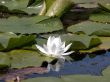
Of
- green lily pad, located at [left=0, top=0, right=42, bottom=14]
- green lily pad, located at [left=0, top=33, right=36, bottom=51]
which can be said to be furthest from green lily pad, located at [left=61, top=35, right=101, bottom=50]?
green lily pad, located at [left=0, top=0, right=42, bottom=14]

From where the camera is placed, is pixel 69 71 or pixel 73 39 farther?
pixel 73 39

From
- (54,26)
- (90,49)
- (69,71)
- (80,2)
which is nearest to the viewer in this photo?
(69,71)

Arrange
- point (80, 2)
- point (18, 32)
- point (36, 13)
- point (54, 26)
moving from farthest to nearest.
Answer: point (80, 2) → point (36, 13) → point (54, 26) → point (18, 32)

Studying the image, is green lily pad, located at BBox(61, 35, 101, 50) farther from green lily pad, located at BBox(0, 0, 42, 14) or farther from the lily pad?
green lily pad, located at BBox(0, 0, 42, 14)

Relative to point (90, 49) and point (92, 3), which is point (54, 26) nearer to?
point (90, 49)

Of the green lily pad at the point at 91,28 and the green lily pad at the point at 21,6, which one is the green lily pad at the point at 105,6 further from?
the green lily pad at the point at 21,6

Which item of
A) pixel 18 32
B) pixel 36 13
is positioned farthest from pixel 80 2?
pixel 18 32
